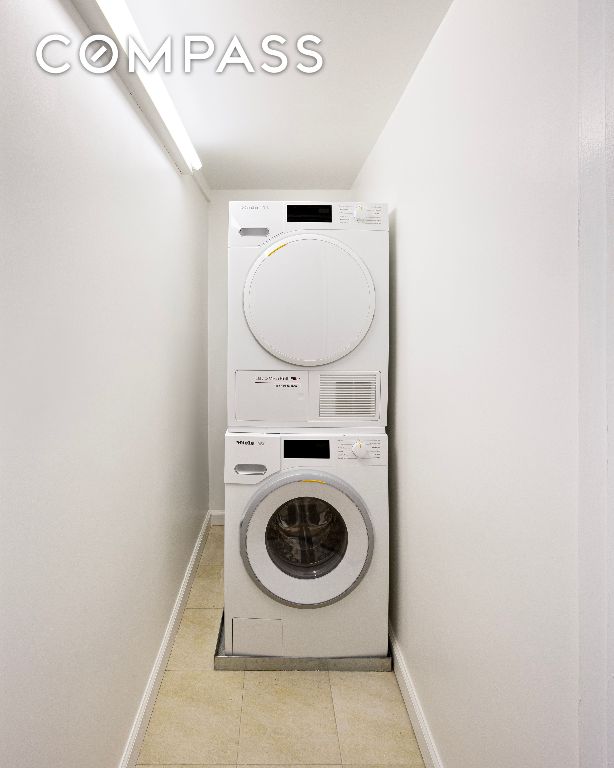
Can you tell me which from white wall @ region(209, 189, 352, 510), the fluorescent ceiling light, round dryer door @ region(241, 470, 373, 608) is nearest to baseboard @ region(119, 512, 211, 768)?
round dryer door @ region(241, 470, 373, 608)

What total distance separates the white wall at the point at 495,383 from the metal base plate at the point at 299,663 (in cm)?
28

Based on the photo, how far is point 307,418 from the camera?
→ 2.39m

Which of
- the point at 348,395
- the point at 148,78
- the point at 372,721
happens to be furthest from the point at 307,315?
the point at 372,721

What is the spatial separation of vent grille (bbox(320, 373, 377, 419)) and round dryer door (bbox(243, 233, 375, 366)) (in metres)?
0.11

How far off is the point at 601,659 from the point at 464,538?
0.66 metres

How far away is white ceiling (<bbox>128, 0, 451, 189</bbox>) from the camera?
1650 millimetres

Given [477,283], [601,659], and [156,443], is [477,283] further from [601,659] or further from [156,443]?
[156,443]

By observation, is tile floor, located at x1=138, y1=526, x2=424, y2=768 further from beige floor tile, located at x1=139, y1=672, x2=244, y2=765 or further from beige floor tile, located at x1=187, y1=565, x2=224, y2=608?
beige floor tile, located at x1=187, y1=565, x2=224, y2=608

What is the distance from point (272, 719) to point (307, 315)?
1.63 metres

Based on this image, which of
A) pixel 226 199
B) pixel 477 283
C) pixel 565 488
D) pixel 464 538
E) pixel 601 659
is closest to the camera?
pixel 601 659

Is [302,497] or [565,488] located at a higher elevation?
[565,488]

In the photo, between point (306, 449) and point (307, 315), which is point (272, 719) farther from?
point (307, 315)

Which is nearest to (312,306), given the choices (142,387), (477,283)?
(142,387)

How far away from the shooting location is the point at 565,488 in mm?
973
